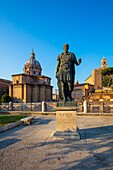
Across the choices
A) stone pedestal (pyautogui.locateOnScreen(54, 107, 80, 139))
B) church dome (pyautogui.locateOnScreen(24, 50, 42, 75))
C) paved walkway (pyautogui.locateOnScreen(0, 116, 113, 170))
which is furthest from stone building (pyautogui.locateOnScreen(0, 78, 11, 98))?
paved walkway (pyautogui.locateOnScreen(0, 116, 113, 170))

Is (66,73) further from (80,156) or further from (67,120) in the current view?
(80,156)

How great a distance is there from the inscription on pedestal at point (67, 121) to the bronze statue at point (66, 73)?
0.67 m

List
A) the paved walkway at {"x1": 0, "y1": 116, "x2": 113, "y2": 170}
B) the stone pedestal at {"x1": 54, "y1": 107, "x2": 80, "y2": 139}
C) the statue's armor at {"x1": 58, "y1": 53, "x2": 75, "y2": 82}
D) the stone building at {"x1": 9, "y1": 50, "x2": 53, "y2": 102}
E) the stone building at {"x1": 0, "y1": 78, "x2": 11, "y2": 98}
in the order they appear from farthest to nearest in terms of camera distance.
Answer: the stone building at {"x1": 0, "y1": 78, "x2": 11, "y2": 98}
the stone building at {"x1": 9, "y1": 50, "x2": 53, "y2": 102}
the statue's armor at {"x1": 58, "y1": 53, "x2": 75, "y2": 82}
the stone pedestal at {"x1": 54, "y1": 107, "x2": 80, "y2": 139}
the paved walkway at {"x1": 0, "y1": 116, "x2": 113, "y2": 170}

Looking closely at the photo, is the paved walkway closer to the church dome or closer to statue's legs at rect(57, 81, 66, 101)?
statue's legs at rect(57, 81, 66, 101)

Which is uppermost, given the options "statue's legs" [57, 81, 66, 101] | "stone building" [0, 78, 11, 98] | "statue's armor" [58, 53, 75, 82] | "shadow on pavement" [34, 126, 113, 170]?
"stone building" [0, 78, 11, 98]

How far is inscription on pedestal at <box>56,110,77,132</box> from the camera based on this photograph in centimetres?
697

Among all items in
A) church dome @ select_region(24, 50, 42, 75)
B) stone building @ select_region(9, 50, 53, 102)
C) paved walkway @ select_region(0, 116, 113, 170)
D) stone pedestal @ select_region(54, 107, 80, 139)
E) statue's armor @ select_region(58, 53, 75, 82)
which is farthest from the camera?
church dome @ select_region(24, 50, 42, 75)

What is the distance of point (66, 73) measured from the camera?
743cm

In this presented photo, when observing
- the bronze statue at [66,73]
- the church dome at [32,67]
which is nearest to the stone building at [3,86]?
the church dome at [32,67]

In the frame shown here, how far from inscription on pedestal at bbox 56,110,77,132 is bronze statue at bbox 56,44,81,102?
26.3 inches

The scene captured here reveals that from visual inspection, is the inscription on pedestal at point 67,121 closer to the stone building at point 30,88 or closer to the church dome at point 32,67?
the stone building at point 30,88

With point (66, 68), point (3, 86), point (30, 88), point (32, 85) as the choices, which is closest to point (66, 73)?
point (66, 68)

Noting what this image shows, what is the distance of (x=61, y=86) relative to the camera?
758cm

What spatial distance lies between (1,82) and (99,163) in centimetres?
7602
